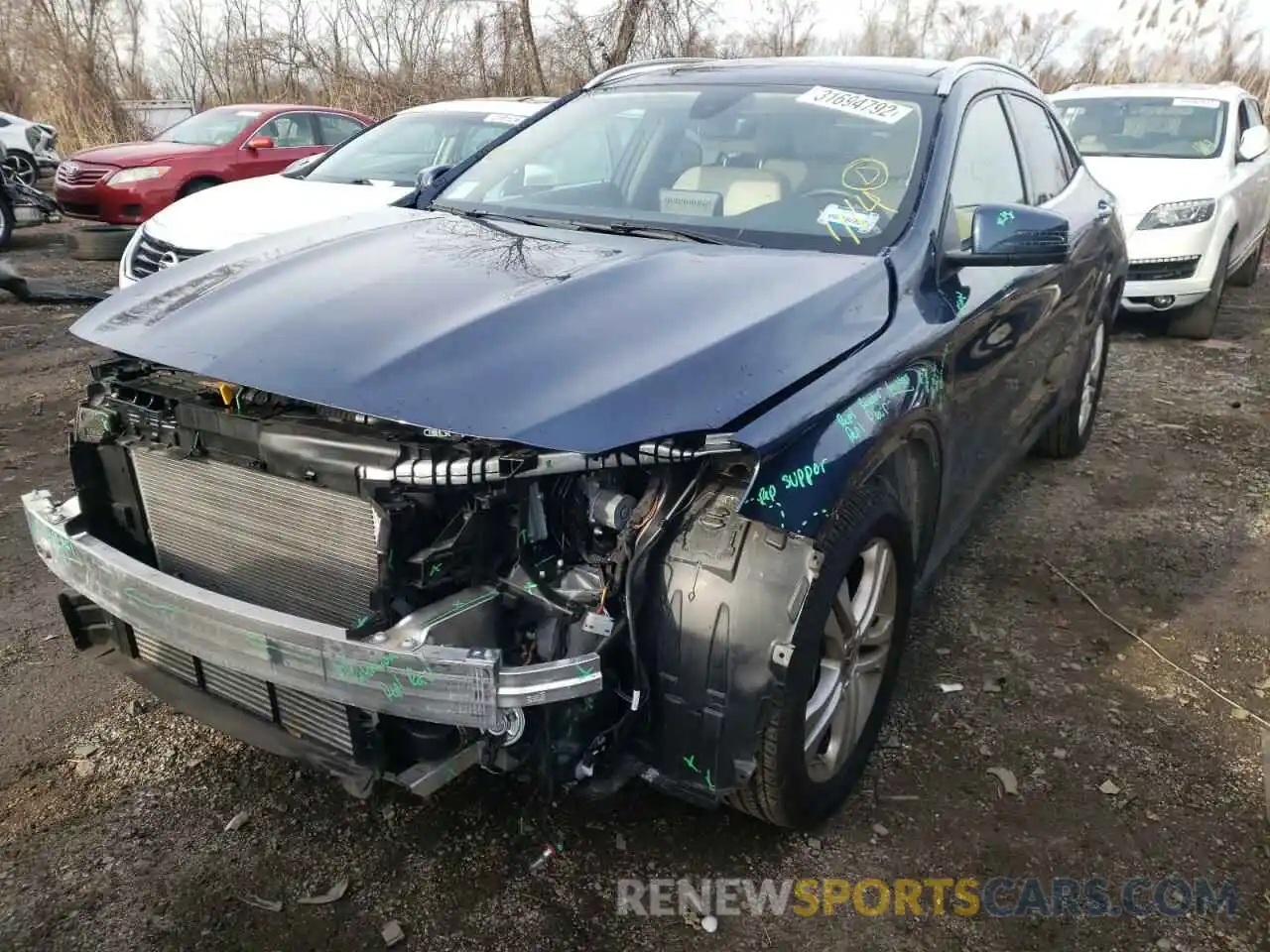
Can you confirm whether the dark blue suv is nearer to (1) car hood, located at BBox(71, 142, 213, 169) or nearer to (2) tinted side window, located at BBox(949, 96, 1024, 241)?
(2) tinted side window, located at BBox(949, 96, 1024, 241)

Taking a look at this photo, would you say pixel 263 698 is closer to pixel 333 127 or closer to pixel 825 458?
pixel 825 458

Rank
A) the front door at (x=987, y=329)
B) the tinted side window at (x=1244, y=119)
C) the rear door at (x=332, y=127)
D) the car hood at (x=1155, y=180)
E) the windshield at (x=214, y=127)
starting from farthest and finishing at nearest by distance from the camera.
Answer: the rear door at (x=332, y=127), the windshield at (x=214, y=127), the tinted side window at (x=1244, y=119), the car hood at (x=1155, y=180), the front door at (x=987, y=329)

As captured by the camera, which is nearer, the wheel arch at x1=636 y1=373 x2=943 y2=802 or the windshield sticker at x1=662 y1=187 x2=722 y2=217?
the wheel arch at x1=636 y1=373 x2=943 y2=802

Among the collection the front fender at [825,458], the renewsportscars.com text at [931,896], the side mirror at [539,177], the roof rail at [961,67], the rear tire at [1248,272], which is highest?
the roof rail at [961,67]

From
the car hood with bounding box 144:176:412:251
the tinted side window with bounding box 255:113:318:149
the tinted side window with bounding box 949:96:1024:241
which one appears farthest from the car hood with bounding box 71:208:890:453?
the tinted side window with bounding box 255:113:318:149

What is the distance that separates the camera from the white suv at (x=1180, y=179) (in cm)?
729

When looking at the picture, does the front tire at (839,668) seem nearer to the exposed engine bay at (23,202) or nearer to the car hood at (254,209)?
the car hood at (254,209)

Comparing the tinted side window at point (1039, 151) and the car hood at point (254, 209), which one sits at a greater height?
the tinted side window at point (1039, 151)

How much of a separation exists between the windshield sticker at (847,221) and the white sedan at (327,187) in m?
2.54

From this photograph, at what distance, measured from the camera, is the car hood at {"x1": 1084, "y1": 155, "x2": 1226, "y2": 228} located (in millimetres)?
7367

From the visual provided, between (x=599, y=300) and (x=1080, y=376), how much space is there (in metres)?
3.27

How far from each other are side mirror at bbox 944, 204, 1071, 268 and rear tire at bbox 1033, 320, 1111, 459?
2.17 m

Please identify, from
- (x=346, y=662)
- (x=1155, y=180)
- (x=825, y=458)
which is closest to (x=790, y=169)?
(x=825, y=458)

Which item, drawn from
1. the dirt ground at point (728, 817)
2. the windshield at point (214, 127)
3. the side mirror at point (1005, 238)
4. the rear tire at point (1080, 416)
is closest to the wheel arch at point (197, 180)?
the windshield at point (214, 127)
